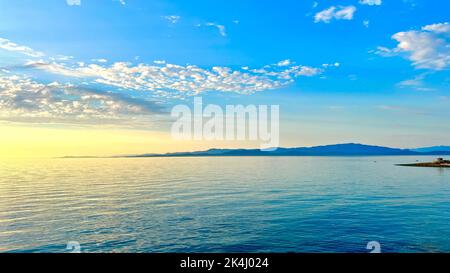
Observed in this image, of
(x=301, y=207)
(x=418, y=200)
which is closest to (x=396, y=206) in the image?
(x=418, y=200)

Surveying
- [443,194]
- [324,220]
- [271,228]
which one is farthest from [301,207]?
[443,194]

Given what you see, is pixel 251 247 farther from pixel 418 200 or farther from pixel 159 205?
pixel 418 200

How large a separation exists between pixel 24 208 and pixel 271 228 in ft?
116

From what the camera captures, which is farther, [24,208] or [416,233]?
[24,208]

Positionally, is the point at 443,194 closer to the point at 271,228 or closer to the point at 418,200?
the point at 418,200

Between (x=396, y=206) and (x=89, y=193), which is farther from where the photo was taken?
(x=89, y=193)
